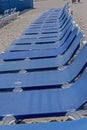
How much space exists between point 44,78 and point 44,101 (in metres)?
0.81

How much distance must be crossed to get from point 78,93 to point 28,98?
476mm

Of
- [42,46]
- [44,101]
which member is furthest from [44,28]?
[44,101]

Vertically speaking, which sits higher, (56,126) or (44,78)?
(56,126)

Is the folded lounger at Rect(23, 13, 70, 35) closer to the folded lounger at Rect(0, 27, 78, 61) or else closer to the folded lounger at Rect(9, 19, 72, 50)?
the folded lounger at Rect(9, 19, 72, 50)

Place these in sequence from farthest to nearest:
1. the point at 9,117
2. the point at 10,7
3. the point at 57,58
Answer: the point at 10,7 → the point at 57,58 → the point at 9,117

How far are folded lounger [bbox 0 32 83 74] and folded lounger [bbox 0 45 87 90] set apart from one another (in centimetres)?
15

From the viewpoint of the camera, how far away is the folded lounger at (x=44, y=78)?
418cm

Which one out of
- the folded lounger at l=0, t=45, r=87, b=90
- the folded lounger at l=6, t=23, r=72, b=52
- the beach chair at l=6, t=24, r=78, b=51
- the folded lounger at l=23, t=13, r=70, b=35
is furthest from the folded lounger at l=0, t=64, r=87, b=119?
the folded lounger at l=23, t=13, r=70, b=35

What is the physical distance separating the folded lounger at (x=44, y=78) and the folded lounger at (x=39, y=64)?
146 mm

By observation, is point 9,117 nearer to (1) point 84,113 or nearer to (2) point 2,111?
(2) point 2,111

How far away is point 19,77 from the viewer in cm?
461

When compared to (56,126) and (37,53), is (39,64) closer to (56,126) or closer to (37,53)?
(37,53)

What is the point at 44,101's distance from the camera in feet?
12.0

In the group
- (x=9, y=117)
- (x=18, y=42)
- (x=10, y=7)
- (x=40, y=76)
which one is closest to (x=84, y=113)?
(x=9, y=117)
